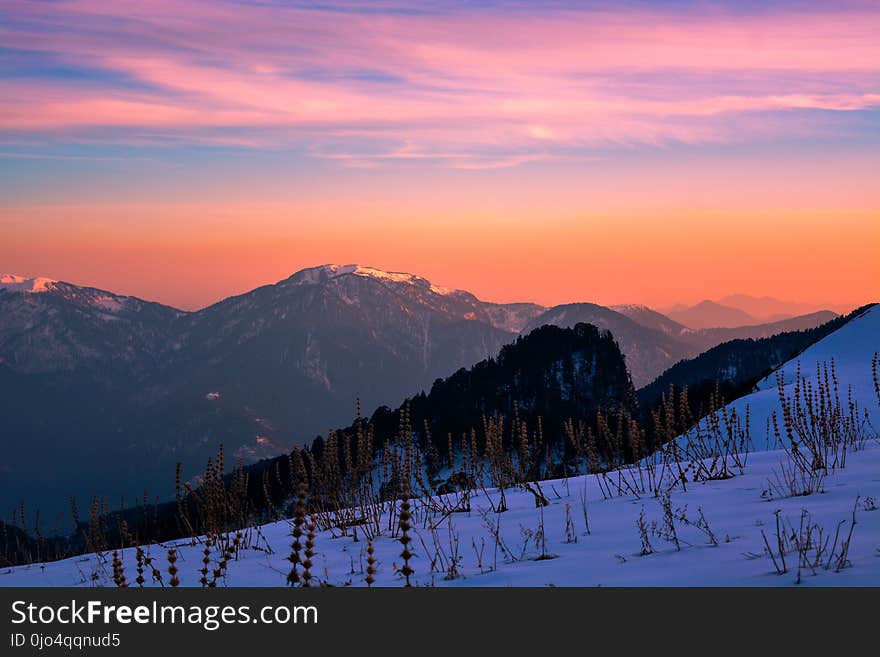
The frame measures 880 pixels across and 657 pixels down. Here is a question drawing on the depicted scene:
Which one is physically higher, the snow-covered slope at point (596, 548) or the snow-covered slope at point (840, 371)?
the snow-covered slope at point (840, 371)

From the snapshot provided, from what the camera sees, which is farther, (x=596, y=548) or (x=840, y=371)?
(x=840, y=371)

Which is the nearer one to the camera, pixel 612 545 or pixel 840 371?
pixel 612 545

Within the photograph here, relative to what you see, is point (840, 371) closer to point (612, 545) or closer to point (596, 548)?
point (612, 545)

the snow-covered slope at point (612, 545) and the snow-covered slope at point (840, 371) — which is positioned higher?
the snow-covered slope at point (840, 371)

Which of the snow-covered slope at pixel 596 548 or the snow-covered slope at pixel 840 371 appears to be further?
Result: the snow-covered slope at pixel 840 371

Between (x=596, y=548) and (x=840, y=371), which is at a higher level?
(x=840, y=371)

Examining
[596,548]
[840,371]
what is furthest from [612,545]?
[840,371]

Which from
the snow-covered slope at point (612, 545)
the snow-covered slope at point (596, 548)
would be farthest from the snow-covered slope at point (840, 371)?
the snow-covered slope at point (596, 548)

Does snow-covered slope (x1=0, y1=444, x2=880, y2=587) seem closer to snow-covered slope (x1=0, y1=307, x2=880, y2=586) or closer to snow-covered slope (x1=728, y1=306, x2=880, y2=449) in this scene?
snow-covered slope (x1=0, y1=307, x2=880, y2=586)

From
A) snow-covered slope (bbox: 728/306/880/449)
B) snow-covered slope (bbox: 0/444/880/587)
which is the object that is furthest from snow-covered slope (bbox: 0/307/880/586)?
snow-covered slope (bbox: 728/306/880/449)

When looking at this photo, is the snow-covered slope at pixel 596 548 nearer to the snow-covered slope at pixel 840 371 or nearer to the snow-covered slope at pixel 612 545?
the snow-covered slope at pixel 612 545
